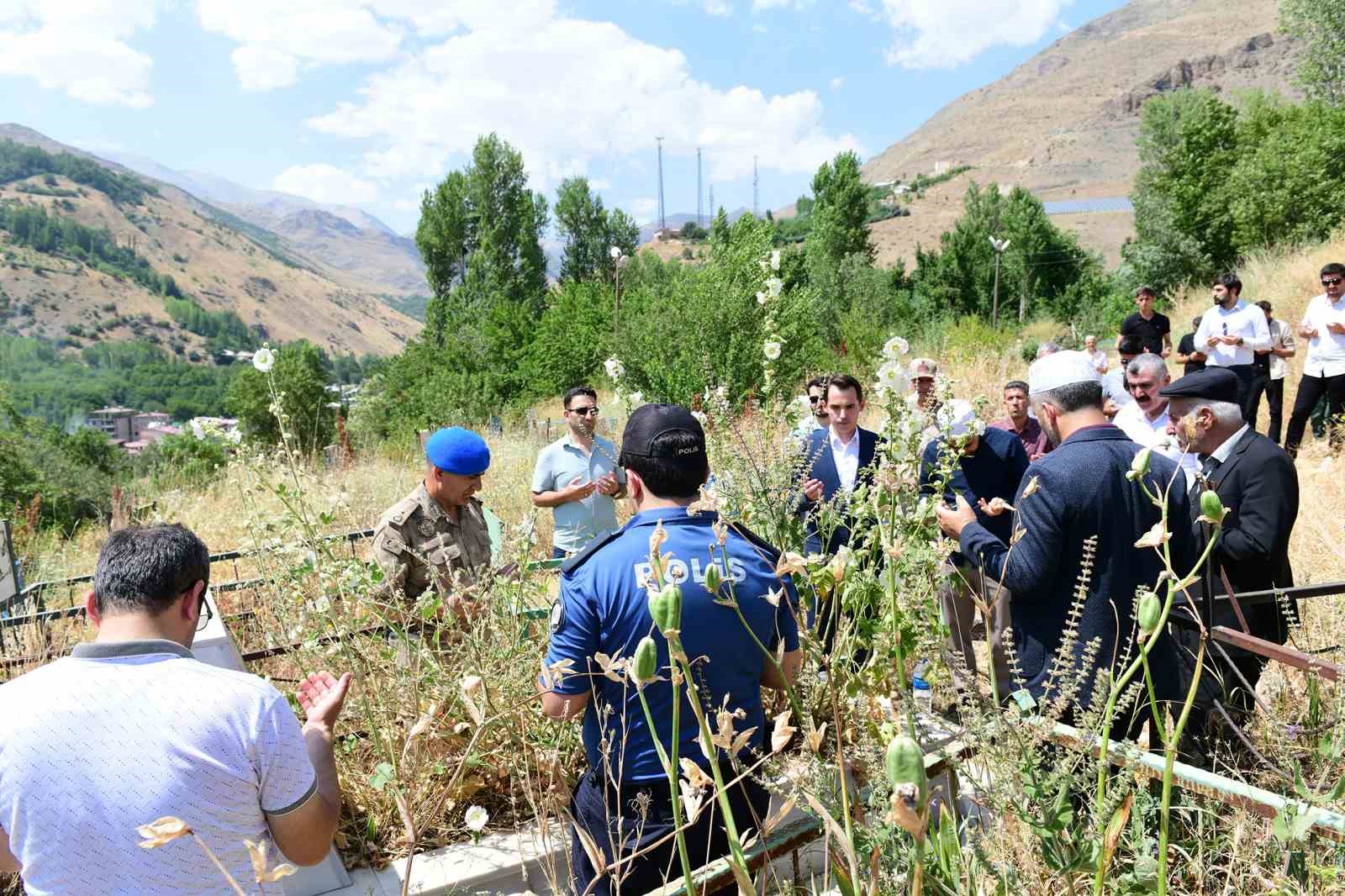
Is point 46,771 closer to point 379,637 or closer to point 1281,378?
point 379,637

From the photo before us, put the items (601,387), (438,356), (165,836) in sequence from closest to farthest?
(165,836)
(601,387)
(438,356)

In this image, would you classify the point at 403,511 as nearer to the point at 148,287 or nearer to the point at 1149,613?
the point at 1149,613

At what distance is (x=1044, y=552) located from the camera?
7.32 ft

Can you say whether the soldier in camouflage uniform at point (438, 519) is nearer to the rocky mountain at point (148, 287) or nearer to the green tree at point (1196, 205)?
the green tree at point (1196, 205)

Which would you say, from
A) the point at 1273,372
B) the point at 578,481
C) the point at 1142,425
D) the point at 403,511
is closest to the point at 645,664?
the point at 403,511

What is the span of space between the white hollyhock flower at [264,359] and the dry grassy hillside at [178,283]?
138 m

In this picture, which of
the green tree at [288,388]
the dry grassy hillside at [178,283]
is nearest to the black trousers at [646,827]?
the green tree at [288,388]

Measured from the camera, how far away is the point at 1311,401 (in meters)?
7.06

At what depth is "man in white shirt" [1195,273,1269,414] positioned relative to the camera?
728 cm

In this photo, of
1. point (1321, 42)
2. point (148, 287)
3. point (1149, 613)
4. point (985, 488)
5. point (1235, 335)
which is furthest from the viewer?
point (148, 287)

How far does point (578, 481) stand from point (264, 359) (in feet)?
5.99

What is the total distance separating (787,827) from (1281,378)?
8607 millimetres

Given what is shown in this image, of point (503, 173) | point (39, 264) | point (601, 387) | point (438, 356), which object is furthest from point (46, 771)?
point (39, 264)

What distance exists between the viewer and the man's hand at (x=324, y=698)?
178 centimetres
